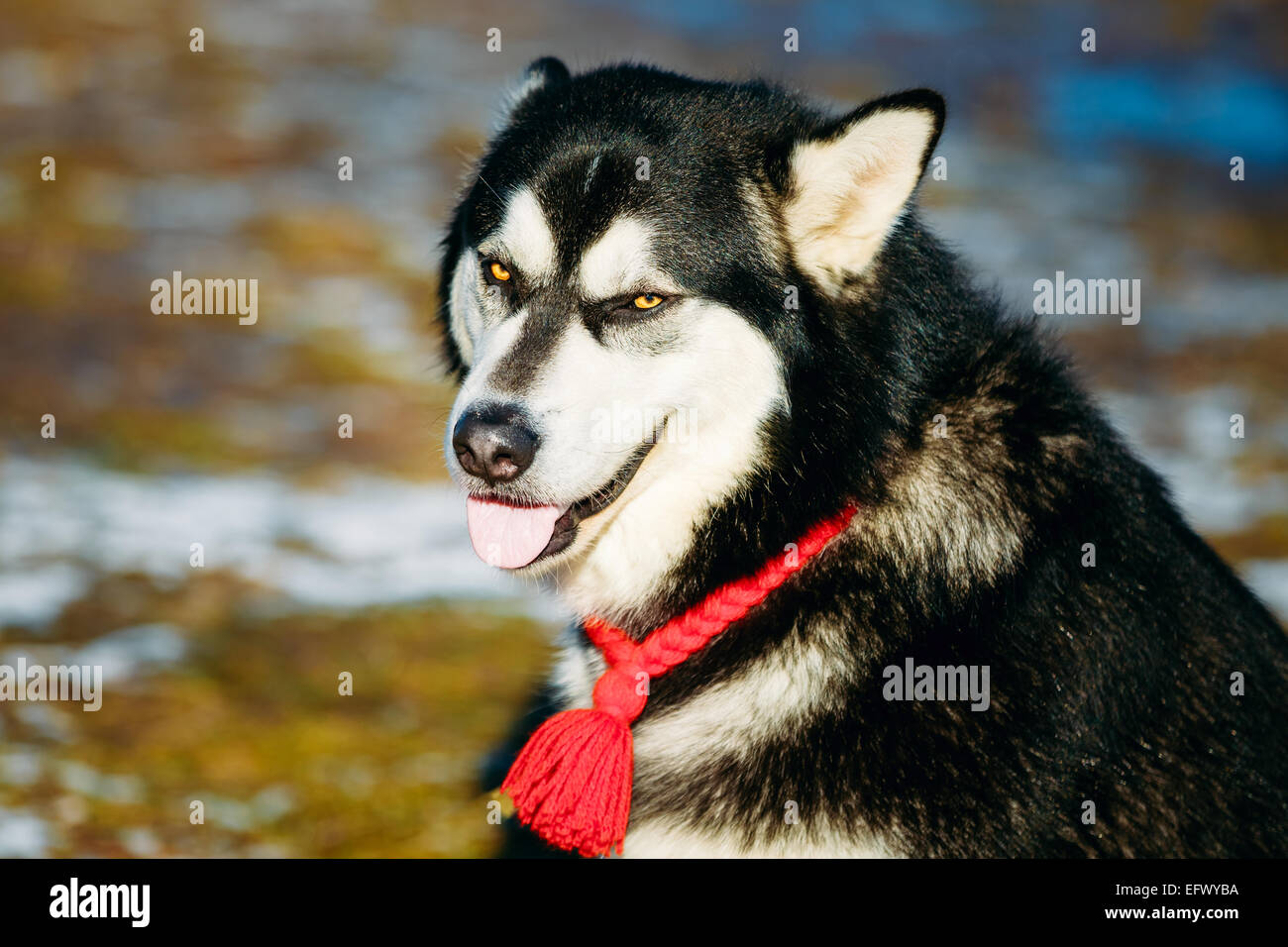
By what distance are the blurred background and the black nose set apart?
1.25 m

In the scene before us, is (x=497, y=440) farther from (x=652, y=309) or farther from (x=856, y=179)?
(x=856, y=179)

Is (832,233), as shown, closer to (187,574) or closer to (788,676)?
(788,676)

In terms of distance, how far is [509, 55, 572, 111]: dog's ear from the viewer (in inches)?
154

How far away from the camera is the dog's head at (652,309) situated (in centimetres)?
312

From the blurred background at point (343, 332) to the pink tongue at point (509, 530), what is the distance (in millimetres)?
1110

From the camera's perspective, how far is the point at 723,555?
3.28 metres

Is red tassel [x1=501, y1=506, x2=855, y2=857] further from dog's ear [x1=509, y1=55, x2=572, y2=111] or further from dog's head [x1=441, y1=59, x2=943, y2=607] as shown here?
dog's ear [x1=509, y1=55, x2=572, y2=111]

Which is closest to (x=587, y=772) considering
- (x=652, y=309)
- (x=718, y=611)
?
(x=718, y=611)

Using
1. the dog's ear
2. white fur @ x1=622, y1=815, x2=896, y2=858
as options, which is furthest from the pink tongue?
the dog's ear

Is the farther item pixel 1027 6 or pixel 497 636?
pixel 1027 6
